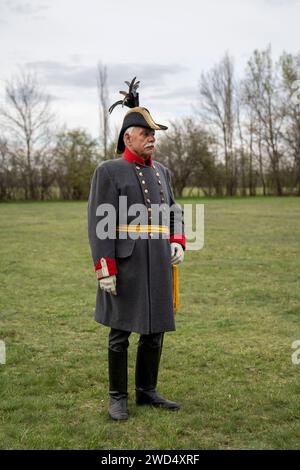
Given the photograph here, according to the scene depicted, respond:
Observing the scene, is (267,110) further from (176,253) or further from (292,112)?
(176,253)

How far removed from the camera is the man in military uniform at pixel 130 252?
3828mm

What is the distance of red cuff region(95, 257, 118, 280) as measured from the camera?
3758 mm

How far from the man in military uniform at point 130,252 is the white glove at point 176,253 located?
7 centimetres

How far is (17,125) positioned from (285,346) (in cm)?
4155

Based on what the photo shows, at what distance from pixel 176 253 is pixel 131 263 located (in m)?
0.39

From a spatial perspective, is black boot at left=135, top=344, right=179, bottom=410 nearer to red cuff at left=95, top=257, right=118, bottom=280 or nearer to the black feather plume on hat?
red cuff at left=95, top=257, right=118, bottom=280

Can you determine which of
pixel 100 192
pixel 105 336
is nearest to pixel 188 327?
pixel 105 336

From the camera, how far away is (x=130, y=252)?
151 inches

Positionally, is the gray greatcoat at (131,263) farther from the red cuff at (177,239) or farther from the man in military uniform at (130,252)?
the red cuff at (177,239)
